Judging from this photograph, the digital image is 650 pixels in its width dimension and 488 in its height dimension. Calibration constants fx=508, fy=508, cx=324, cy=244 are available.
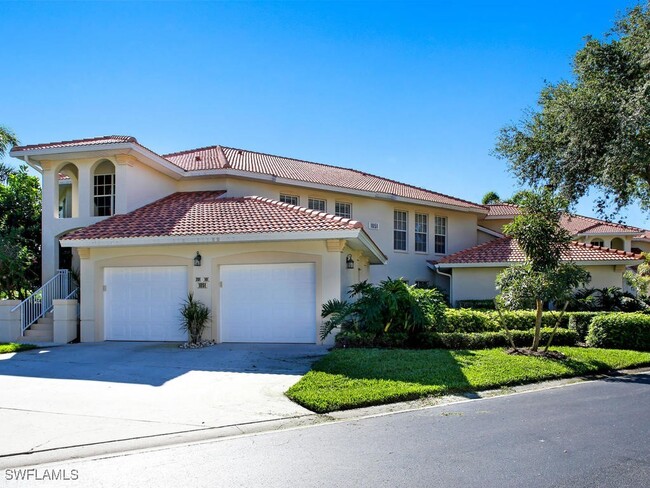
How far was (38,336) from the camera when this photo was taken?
15.3m

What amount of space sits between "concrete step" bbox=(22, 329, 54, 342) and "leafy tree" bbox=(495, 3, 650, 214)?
677 inches

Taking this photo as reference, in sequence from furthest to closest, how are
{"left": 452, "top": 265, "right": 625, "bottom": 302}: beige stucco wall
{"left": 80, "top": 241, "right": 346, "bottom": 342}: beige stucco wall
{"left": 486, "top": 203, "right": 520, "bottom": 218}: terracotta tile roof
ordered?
{"left": 486, "top": 203, "right": 520, "bottom": 218}: terracotta tile roof, {"left": 452, "top": 265, "right": 625, "bottom": 302}: beige stucco wall, {"left": 80, "top": 241, "right": 346, "bottom": 342}: beige stucco wall

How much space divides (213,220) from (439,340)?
23.7 feet

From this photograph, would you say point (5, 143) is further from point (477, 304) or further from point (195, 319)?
point (477, 304)

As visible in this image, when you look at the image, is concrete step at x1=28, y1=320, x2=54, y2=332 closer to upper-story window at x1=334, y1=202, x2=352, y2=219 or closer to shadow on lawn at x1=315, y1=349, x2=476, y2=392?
shadow on lawn at x1=315, y1=349, x2=476, y2=392

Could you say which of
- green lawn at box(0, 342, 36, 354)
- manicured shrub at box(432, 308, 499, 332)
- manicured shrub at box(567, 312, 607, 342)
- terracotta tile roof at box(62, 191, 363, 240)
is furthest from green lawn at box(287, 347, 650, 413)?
green lawn at box(0, 342, 36, 354)

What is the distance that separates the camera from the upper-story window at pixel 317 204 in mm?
22141

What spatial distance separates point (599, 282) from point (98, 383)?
19.1m

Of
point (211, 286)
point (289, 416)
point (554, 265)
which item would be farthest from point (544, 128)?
point (289, 416)

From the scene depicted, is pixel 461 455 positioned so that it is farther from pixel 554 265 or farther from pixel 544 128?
pixel 544 128

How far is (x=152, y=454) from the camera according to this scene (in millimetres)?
Result: 5699

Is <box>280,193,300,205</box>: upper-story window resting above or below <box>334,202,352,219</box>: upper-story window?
above

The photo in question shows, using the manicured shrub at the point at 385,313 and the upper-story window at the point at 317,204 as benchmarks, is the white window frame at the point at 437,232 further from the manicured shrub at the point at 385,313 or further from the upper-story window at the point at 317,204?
the manicured shrub at the point at 385,313

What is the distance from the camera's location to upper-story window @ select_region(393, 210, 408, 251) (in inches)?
956
